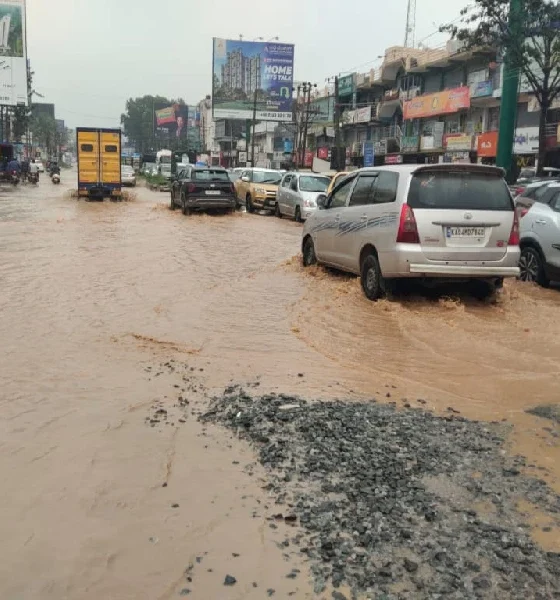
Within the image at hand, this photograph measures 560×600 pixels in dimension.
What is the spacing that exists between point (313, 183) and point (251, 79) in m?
30.1

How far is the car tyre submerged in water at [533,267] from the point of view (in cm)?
935

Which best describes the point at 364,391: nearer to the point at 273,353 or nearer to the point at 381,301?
the point at 273,353

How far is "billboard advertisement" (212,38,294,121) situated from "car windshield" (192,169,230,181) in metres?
26.7

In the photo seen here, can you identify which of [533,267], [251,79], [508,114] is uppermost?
[251,79]

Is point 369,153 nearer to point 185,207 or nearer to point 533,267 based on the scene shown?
point 185,207

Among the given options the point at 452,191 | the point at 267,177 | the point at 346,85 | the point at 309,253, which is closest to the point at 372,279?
the point at 452,191

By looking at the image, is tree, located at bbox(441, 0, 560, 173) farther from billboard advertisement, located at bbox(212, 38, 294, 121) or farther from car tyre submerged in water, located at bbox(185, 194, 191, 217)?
billboard advertisement, located at bbox(212, 38, 294, 121)

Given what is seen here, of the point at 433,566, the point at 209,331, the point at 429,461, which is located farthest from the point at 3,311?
the point at 433,566

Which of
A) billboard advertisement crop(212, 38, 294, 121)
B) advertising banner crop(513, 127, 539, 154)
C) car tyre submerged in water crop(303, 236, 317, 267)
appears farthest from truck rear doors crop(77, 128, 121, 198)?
car tyre submerged in water crop(303, 236, 317, 267)

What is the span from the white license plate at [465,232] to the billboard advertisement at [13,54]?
3751 cm

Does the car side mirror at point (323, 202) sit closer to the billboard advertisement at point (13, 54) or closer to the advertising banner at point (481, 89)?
the advertising banner at point (481, 89)

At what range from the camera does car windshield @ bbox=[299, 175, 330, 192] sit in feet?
70.7

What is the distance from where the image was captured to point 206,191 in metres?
22.5

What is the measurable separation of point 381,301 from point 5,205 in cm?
2259
